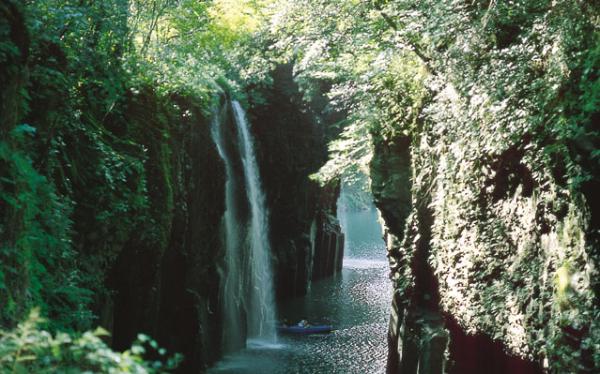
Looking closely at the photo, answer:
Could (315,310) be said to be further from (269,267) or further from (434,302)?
(434,302)

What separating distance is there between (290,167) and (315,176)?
1010 cm

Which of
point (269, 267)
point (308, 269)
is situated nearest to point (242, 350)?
point (269, 267)

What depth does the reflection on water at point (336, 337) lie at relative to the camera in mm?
17594

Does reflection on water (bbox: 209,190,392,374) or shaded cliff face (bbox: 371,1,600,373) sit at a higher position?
shaded cliff face (bbox: 371,1,600,373)

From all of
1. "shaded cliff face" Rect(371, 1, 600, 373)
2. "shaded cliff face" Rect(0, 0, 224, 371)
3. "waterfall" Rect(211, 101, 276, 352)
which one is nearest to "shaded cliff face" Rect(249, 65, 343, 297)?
"waterfall" Rect(211, 101, 276, 352)

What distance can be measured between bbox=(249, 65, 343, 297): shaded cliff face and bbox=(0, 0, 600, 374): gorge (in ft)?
13.4

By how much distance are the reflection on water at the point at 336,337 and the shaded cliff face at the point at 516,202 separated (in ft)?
19.5

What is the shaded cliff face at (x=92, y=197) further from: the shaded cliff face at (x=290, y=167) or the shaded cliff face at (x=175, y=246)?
the shaded cliff face at (x=290, y=167)

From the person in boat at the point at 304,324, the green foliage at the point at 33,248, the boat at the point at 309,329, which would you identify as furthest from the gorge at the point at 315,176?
the person in boat at the point at 304,324

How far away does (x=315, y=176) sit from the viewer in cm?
1764

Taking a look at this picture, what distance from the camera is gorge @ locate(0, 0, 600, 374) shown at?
6133mm

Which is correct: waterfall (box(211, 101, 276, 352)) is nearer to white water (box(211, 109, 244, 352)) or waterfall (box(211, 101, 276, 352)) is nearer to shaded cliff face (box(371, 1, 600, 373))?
white water (box(211, 109, 244, 352))

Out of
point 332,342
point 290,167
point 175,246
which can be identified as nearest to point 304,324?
point 332,342

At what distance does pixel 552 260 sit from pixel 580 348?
1193 mm
